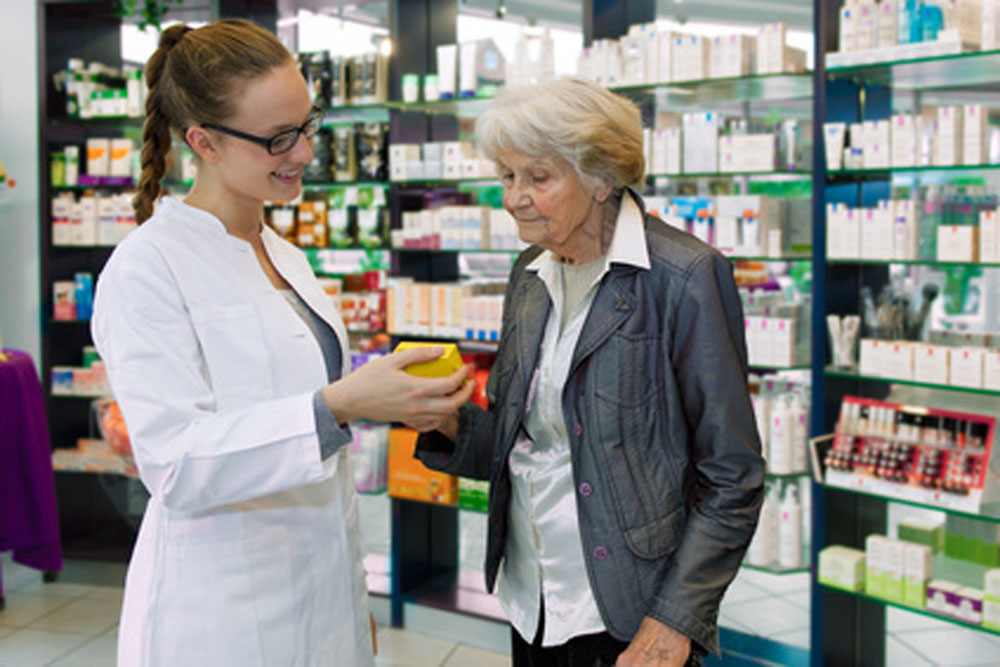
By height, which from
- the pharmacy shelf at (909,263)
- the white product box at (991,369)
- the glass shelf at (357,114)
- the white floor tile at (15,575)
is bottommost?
the white floor tile at (15,575)

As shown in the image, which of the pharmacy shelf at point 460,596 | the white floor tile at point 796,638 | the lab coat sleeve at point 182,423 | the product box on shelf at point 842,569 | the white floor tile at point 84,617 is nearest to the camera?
the lab coat sleeve at point 182,423

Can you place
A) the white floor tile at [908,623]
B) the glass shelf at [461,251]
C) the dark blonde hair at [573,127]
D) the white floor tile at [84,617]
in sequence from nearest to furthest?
the dark blonde hair at [573,127] < the white floor tile at [908,623] < the glass shelf at [461,251] < the white floor tile at [84,617]

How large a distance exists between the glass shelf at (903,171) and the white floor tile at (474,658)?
2.46m

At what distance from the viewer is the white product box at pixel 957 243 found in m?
3.44

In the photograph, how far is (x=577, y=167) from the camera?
6.16 feet

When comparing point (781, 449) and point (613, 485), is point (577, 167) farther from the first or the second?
point (781, 449)

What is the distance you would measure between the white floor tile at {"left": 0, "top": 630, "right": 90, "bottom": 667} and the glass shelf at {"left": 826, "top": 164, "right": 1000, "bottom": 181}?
3837 millimetres

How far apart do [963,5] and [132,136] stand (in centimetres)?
424

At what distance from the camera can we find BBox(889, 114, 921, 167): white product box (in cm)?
354

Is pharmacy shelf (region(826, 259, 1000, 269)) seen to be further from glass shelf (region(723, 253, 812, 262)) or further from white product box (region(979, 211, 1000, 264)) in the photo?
glass shelf (region(723, 253, 812, 262))

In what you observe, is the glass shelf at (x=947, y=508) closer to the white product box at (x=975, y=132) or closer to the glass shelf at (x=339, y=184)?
the white product box at (x=975, y=132)

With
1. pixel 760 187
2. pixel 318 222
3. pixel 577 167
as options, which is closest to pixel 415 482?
pixel 318 222

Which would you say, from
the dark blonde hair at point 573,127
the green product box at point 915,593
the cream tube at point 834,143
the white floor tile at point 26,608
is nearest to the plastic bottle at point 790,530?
the green product box at point 915,593

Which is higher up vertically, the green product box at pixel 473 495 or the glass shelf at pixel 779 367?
the glass shelf at pixel 779 367
